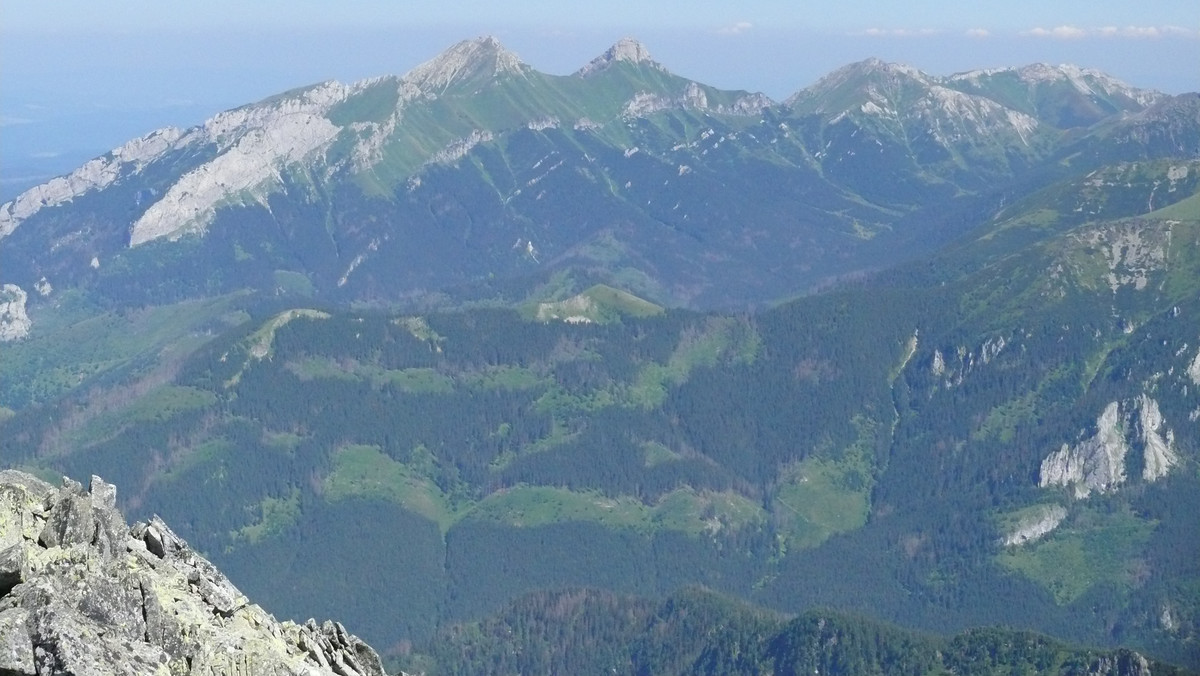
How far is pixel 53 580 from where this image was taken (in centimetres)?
5481

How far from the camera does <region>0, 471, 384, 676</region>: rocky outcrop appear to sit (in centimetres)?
5194

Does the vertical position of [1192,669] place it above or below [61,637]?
below

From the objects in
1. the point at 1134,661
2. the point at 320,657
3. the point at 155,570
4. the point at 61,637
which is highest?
the point at 61,637

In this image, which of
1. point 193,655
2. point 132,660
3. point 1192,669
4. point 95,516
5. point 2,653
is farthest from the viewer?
point 1192,669

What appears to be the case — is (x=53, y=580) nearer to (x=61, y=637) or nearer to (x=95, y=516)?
(x=61, y=637)

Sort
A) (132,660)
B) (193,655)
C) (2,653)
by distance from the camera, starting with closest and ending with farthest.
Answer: (2,653) < (132,660) < (193,655)

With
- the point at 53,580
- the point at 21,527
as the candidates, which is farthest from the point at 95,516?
the point at 53,580

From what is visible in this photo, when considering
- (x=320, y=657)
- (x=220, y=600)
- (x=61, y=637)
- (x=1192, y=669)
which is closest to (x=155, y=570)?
(x=220, y=600)

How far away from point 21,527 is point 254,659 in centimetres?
1389

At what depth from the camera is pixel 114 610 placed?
5600 centimetres

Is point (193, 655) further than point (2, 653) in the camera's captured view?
Yes

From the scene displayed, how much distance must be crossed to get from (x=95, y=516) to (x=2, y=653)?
14.7 metres

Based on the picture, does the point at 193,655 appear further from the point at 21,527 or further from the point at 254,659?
the point at 21,527

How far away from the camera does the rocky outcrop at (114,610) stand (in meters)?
51.9
